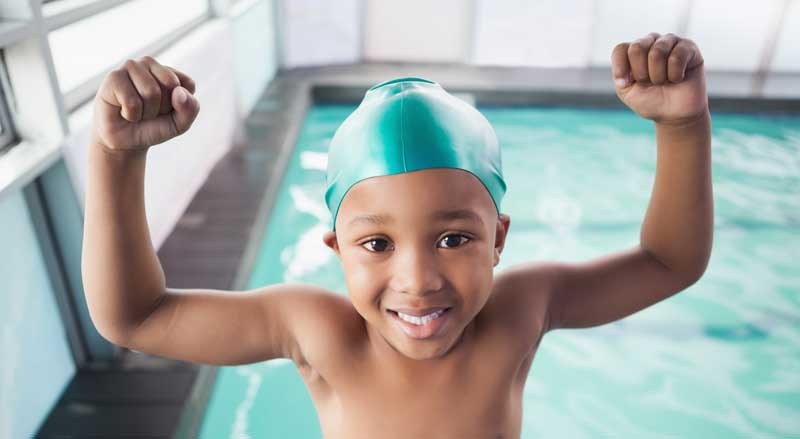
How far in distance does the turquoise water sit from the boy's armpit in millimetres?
1791

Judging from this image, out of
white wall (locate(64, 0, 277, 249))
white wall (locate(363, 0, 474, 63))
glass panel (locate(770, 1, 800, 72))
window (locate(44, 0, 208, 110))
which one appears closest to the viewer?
white wall (locate(64, 0, 277, 249))

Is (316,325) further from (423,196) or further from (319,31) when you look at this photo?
(319,31)

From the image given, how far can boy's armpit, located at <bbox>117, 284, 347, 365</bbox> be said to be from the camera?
1.27 meters

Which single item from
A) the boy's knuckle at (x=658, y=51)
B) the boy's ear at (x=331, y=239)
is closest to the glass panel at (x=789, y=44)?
the boy's knuckle at (x=658, y=51)

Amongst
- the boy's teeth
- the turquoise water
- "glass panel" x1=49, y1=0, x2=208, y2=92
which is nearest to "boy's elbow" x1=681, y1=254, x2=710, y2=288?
the boy's teeth

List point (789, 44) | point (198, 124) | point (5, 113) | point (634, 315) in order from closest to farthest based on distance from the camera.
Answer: point (5, 113) → point (634, 315) → point (198, 124) → point (789, 44)

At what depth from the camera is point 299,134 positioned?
6805 millimetres

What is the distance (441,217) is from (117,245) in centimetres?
62

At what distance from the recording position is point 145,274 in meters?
1.21

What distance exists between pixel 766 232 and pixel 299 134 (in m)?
4.64

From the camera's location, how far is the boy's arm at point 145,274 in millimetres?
1028

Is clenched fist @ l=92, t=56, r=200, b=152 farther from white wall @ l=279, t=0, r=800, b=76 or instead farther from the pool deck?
white wall @ l=279, t=0, r=800, b=76

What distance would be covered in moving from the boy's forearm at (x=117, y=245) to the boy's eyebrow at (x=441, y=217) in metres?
0.42

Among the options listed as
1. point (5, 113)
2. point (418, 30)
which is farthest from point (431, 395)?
point (418, 30)
